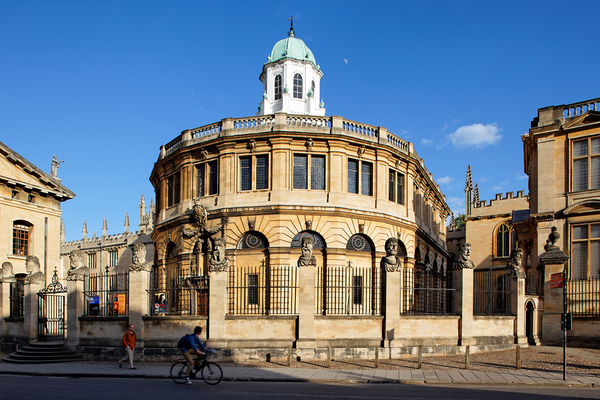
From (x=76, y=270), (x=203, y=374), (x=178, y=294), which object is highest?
(x=76, y=270)

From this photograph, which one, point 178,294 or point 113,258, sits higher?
point 178,294

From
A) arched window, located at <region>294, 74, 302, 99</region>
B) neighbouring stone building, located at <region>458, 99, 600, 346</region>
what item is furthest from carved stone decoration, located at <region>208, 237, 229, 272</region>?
arched window, located at <region>294, 74, 302, 99</region>

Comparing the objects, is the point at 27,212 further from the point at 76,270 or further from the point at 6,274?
the point at 76,270

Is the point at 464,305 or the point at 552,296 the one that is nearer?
the point at 464,305

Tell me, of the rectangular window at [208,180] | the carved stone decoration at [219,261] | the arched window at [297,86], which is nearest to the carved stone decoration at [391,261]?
the carved stone decoration at [219,261]

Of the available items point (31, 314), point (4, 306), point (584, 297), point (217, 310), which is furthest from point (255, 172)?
point (584, 297)

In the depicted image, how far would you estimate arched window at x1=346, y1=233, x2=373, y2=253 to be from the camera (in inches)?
1222

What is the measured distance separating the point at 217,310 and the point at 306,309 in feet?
11.0

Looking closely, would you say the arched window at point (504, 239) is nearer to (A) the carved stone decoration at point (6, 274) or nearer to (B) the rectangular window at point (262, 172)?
(B) the rectangular window at point (262, 172)

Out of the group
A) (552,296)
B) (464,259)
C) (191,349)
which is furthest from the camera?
(552,296)

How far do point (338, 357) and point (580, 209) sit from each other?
15163mm

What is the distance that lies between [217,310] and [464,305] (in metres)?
9.79

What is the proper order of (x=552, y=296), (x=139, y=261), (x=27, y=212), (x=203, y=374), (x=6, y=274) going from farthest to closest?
(x=27, y=212) < (x=6, y=274) < (x=552, y=296) < (x=139, y=261) < (x=203, y=374)

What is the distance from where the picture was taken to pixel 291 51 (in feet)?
174
